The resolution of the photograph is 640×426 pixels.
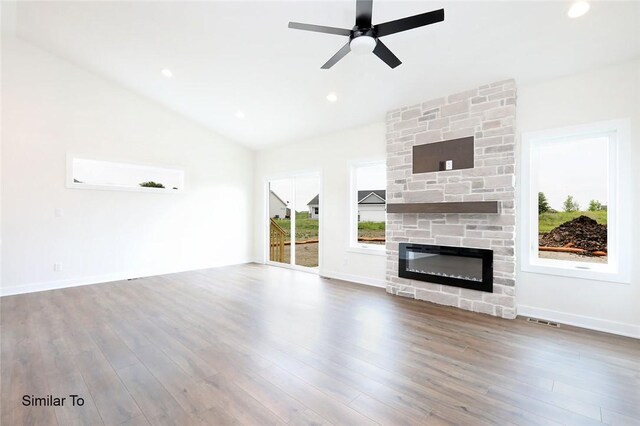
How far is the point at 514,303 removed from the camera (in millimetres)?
3721

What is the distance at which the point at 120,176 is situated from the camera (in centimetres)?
571

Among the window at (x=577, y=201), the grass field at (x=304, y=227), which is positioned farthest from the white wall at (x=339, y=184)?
the window at (x=577, y=201)

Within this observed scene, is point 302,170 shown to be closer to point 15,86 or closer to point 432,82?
point 432,82

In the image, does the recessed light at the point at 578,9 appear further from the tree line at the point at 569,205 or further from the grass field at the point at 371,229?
the grass field at the point at 371,229

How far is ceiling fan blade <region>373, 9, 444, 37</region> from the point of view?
2375 mm

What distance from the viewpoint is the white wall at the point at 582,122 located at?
3.14 metres

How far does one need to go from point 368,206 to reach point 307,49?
2.97m

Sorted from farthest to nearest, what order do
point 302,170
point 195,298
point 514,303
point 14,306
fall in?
point 302,170
point 195,298
point 14,306
point 514,303

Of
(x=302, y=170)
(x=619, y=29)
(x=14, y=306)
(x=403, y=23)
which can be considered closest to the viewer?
(x=403, y=23)

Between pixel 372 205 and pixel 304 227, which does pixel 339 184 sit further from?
pixel 304 227

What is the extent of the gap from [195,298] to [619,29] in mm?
6039

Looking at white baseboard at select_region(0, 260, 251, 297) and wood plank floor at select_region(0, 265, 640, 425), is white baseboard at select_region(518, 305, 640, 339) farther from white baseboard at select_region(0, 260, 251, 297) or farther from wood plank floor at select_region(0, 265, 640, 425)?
white baseboard at select_region(0, 260, 251, 297)

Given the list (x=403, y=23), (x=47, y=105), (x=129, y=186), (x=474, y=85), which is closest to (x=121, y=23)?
(x=47, y=105)

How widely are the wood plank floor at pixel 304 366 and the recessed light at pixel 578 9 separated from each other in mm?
3254
